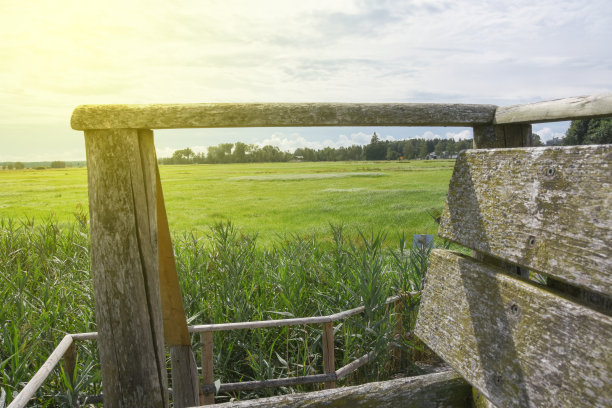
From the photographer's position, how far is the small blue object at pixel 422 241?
4348mm

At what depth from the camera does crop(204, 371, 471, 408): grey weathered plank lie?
174 cm

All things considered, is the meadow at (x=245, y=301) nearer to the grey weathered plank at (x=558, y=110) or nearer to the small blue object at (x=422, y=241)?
the small blue object at (x=422, y=241)

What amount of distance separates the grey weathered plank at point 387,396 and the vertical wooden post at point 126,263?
0.33 meters

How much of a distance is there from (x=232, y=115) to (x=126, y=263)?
644 millimetres

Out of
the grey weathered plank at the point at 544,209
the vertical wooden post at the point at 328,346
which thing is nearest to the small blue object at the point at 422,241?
the vertical wooden post at the point at 328,346

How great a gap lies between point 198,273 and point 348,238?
57.2 inches

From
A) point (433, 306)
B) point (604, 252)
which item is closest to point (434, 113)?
point (433, 306)

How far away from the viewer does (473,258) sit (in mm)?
1619

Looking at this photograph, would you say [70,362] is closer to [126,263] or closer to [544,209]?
[126,263]

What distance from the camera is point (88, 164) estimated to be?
1686 mm

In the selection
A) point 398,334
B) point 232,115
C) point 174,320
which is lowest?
point 398,334

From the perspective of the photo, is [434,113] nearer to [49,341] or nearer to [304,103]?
[304,103]

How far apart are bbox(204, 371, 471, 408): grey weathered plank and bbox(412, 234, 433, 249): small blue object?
2557mm

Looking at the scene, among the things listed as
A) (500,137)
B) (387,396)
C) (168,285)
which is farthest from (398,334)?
(500,137)
